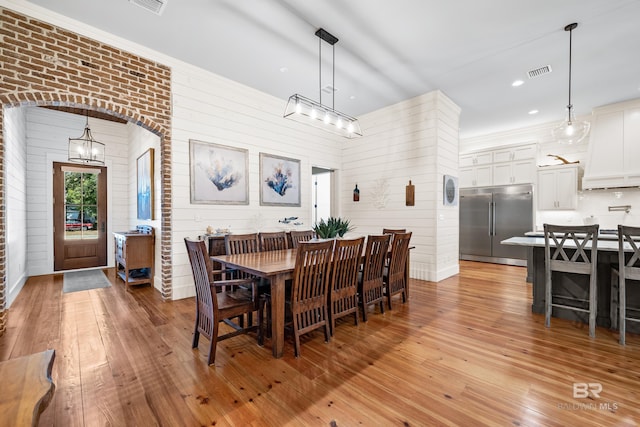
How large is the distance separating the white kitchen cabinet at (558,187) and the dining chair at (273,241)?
6.13m

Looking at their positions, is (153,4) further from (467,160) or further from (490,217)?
(490,217)

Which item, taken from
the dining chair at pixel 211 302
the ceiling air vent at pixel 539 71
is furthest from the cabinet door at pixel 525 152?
the dining chair at pixel 211 302

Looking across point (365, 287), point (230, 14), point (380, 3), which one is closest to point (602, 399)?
point (365, 287)

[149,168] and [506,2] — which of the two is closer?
[506,2]

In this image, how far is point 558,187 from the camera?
6.20 meters

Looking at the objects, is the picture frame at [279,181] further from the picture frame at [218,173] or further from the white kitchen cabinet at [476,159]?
the white kitchen cabinet at [476,159]

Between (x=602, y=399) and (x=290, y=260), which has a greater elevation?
(x=290, y=260)

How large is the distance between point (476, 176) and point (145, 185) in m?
7.58

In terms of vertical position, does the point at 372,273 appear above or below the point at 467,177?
below

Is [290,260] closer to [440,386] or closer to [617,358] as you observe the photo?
[440,386]

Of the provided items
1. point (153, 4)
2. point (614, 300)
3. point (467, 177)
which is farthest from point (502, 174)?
point (153, 4)

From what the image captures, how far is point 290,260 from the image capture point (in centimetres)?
284

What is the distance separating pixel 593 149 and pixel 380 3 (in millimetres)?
5640

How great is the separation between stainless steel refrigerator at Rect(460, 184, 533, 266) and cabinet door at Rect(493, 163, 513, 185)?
0.53 ft
